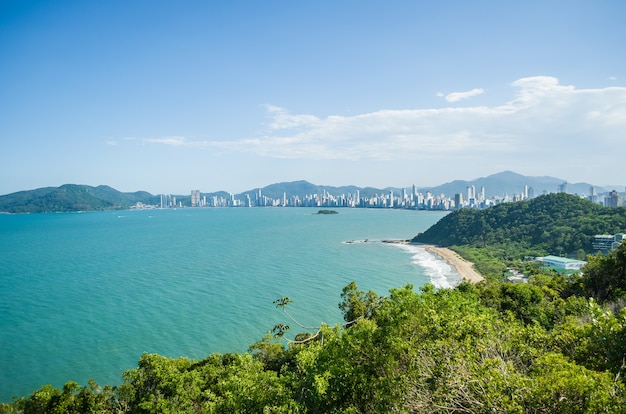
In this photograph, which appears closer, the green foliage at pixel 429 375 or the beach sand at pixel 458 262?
the green foliage at pixel 429 375

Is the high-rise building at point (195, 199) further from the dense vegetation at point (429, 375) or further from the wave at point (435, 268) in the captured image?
the dense vegetation at point (429, 375)

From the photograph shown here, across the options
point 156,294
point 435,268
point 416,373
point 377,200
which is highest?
point 377,200

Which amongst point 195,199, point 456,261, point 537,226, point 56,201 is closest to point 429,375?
point 456,261

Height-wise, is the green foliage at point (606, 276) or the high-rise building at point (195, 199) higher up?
the high-rise building at point (195, 199)

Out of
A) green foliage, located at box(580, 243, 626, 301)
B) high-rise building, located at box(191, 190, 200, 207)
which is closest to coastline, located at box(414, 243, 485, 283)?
green foliage, located at box(580, 243, 626, 301)

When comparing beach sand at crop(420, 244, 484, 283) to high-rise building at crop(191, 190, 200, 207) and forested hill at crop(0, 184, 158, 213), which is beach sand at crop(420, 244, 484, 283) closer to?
forested hill at crop(0, 184, 158, 213)

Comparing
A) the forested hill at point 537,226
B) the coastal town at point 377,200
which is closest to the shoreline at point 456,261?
the forested hill at point 537,226

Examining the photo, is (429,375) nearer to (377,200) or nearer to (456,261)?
(456,261)
